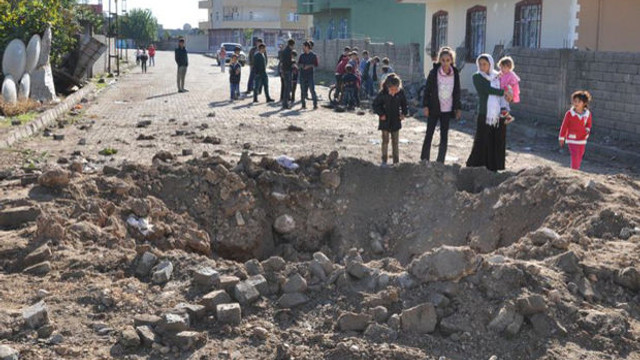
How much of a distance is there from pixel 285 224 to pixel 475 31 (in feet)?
57.1

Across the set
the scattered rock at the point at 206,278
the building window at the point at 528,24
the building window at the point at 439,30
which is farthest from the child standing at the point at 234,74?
the scattered rock at the point at 206,278

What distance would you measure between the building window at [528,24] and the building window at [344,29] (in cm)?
2705

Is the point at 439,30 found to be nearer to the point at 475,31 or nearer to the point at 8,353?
the point at 475,31

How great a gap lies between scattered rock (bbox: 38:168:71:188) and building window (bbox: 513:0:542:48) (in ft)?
50.3

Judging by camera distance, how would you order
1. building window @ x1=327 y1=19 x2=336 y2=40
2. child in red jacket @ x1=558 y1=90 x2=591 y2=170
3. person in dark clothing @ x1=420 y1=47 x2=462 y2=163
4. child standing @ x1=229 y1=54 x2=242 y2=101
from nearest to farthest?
child in red jacket @ x1=558 y1=90 x2=591 y2=170 < person in dark clothing @ x1=420 y1=47 x2=462 y2=163 < child standing @ x1=229 y1=54 x2=242 y2=101 < building window @ x1=327 y1=19 x2=336 y2=40

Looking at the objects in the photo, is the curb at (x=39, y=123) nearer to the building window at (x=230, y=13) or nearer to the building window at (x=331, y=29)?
the building window at (x=331, y=29)

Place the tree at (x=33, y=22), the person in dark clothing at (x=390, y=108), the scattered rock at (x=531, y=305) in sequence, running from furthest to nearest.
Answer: the tree at (x=33, y=22) → the person in dark clothing at (x=390, y=108) → the scattered rock at (x=531, y=305)

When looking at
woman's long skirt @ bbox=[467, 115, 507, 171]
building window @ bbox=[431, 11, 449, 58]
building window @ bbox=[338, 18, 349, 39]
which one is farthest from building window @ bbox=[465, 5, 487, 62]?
building window @ bbox=[338, 18, 349, 39]

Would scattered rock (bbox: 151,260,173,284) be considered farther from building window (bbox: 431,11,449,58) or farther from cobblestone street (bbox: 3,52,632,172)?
building window (bbox: 431,11,449,58)

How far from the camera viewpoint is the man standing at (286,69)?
61.0 feet

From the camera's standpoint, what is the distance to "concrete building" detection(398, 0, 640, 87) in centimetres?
1858

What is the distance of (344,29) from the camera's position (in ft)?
158

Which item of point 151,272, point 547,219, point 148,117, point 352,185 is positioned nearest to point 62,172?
point 151,272

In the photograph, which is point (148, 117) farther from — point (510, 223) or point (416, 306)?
point (416, 306)
